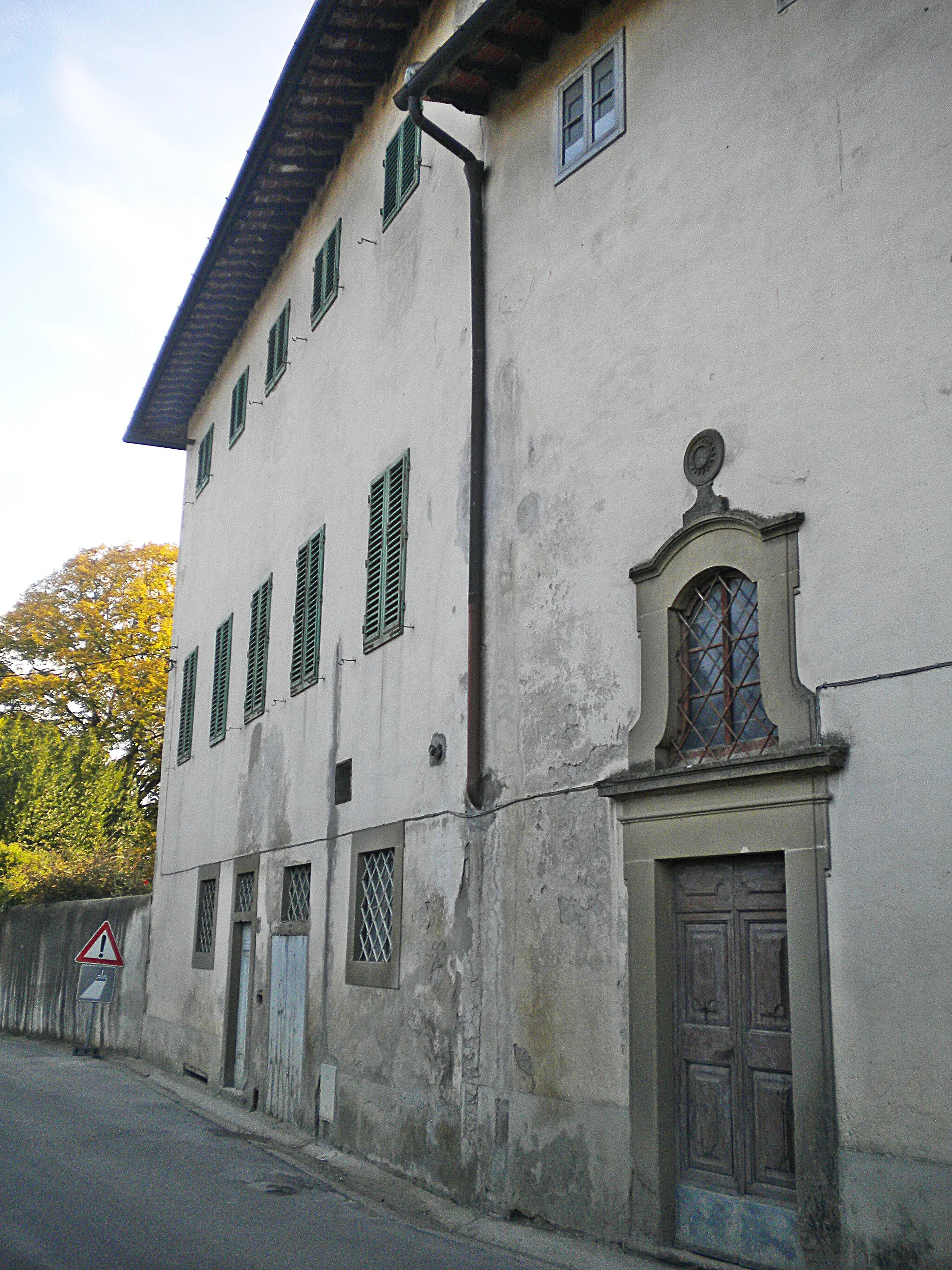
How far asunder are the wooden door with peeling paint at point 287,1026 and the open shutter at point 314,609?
2.68 metres

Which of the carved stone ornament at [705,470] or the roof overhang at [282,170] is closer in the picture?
the carved stone ornament at [705,470]

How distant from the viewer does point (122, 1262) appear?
6535 mm

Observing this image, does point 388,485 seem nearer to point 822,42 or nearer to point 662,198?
point 662,198

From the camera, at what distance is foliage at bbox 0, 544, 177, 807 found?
3198 centimetres

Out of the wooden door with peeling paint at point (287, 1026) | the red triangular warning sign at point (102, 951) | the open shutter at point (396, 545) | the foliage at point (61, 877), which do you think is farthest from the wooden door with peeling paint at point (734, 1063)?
the foliage at point (61, 877)

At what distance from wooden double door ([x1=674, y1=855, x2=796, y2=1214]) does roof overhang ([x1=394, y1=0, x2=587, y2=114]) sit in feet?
20.0

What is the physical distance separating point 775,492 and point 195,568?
1362cm

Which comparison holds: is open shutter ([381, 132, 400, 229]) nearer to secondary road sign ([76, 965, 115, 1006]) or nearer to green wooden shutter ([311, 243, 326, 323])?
green wooden shutter ([311, 243, 326, 323])

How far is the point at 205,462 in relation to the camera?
19641 mm

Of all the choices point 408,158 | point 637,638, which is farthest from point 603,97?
point 637,638

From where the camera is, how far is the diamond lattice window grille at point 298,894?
12.4 metres

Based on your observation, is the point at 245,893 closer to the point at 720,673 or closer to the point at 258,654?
the point at 258,654

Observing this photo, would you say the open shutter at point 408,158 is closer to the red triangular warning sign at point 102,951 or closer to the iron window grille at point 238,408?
the iron window grille at point 238,408

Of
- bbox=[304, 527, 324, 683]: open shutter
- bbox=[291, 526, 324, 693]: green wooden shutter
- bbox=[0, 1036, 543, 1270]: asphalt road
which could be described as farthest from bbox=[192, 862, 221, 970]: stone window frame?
bbox=[304, 527, 324, 683]: open shutter
